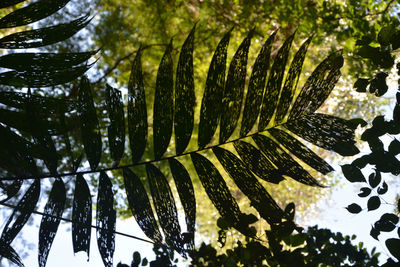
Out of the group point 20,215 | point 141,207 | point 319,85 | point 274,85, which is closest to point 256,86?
point 274,85

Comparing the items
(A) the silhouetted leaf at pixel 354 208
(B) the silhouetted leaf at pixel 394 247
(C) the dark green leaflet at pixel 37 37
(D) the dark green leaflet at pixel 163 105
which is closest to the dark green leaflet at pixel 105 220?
(D) the dark green leaflet at pixel 163 105

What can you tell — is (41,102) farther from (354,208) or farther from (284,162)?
(354,208)

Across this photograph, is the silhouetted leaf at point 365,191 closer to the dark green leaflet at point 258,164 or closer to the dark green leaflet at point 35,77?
the dark green leaflet at point 258,164

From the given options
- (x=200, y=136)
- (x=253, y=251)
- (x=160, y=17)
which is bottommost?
(x=253, y=251)

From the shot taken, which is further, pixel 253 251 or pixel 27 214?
pixel 253 251

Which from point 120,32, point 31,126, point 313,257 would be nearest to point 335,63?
point 31,126

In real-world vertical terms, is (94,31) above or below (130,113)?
above

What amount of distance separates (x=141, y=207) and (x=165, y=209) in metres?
0.06

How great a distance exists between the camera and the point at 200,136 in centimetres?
80

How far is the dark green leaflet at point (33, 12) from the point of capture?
794 millimetres

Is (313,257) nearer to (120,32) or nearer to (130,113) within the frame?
(130,113)

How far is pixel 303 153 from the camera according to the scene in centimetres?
75

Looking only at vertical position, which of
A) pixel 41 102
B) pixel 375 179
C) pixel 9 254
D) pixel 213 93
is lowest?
pixel 9 254

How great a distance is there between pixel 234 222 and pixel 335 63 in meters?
0.43
